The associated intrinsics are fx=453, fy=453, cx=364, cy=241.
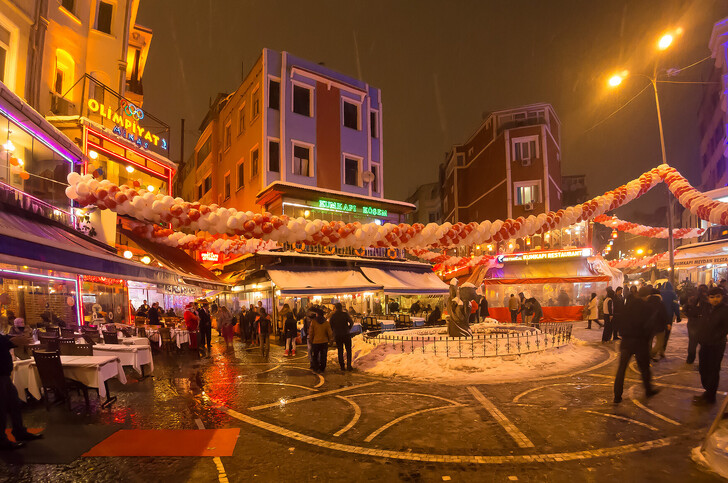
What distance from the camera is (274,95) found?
938 inches

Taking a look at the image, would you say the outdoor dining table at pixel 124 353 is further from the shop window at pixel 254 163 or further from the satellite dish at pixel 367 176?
the satellite dish at pixel 367 176

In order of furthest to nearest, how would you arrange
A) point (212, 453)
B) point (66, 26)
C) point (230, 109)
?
1. point (230, 109)
2. point (66, 26)
3. point (212, 453)

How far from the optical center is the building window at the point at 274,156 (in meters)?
23.4

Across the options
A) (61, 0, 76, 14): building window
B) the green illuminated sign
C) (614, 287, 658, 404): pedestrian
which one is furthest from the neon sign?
(614, 287, 658, 404): pedestrian

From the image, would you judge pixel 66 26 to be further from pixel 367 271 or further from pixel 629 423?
pixel 629 423

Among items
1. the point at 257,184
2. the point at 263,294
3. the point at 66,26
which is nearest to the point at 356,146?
the point at 257,184

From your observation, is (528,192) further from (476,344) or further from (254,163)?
(476,344)

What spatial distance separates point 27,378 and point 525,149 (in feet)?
112

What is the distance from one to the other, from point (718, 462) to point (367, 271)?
734 inches

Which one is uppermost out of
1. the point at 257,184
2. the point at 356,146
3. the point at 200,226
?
the point at 356,146

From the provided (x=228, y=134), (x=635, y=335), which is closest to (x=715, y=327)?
(x=635, y=335)

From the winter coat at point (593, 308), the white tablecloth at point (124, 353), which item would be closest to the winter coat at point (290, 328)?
the white tablecloth at point (124, 353)

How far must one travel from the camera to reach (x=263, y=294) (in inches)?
907

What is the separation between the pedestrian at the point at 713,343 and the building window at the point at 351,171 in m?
19.9
